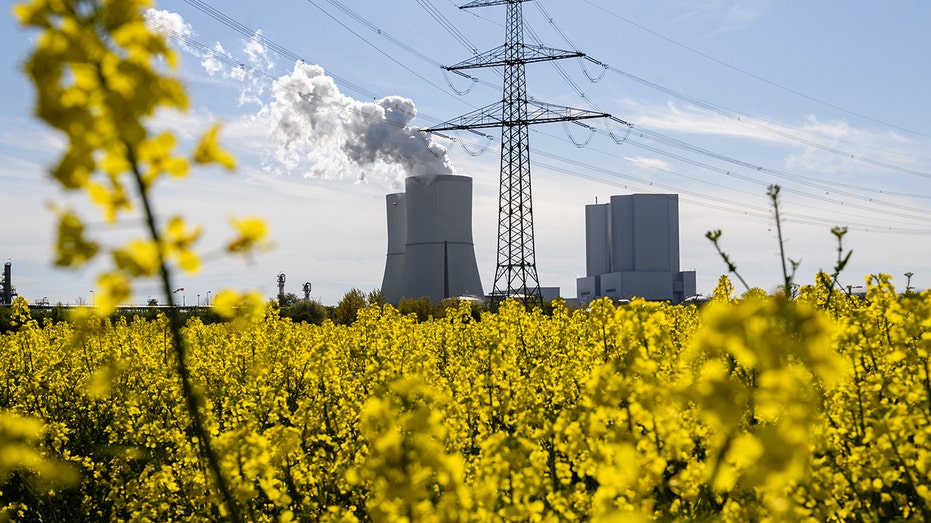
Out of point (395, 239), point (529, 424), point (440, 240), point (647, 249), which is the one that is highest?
point (647, 249)

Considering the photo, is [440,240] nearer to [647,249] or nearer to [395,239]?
[395,239]

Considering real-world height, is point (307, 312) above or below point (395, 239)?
below

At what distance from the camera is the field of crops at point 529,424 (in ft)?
4.92

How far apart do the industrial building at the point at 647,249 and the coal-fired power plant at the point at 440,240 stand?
4764 cm

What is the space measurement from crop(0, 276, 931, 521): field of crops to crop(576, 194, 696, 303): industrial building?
3269 inches

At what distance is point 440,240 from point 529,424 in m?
41.0

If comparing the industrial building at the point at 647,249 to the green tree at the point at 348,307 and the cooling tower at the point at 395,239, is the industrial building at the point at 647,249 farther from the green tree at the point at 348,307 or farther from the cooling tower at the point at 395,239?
the green tree at the point at 348,307

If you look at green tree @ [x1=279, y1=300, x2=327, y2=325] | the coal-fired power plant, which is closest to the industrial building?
the coal-fired power plant

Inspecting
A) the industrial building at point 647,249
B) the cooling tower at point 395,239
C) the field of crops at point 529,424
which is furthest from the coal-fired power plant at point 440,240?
the industrial building at point 647,249

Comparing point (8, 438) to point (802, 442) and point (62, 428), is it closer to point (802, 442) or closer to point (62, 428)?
point (802, 442)

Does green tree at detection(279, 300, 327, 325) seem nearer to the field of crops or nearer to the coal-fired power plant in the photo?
the coal-fired power plant

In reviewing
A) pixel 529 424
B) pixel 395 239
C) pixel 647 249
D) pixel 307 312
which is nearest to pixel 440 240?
pixel 395 239

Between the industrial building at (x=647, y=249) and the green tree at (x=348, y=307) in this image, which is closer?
the green tree at (x=348, y=307)

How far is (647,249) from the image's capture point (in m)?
93.4
